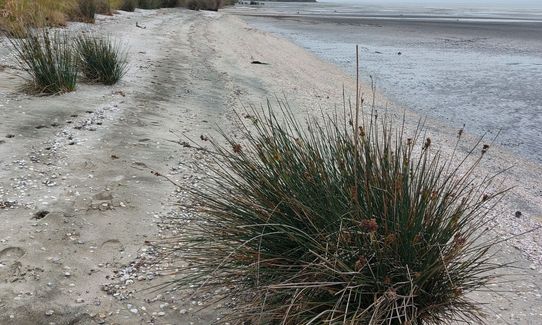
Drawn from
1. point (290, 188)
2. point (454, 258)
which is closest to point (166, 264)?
point (290, 188)

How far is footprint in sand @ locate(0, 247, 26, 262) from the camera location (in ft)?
11.3

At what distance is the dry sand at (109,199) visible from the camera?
10.5 feet

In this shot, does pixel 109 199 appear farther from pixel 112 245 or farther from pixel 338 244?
pixel 338 244

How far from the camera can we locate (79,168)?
5.06 meters

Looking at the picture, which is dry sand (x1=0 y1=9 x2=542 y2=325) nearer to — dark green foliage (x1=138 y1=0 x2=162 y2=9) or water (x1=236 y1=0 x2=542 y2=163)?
water (x1=236 y1=0 x2=542 y2=163)

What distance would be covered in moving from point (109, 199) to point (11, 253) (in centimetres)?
109

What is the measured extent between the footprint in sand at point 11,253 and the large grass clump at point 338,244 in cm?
122

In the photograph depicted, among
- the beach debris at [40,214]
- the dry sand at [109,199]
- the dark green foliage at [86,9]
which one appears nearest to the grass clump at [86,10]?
the dark green foliage at [86,9]

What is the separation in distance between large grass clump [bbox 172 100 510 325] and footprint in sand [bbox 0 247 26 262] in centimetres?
122

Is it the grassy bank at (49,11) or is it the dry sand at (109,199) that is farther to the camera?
the grassy bank at (49,11)

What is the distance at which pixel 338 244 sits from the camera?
8.57ft

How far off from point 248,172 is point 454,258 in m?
1.28


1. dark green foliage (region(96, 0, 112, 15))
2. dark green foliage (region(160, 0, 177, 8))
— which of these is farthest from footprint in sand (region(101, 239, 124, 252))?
dark green foliage (region(160, 0, 177, 8))

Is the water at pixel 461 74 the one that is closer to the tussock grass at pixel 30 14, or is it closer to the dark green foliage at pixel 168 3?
the tussock grass at pixel 30 14
